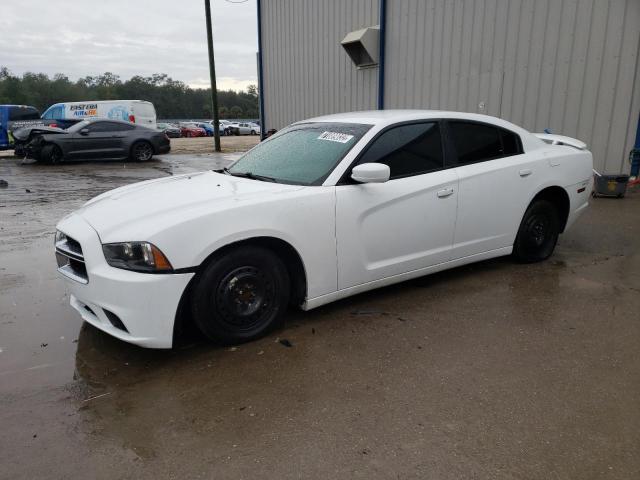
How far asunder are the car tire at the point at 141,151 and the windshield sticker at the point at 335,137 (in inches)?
534

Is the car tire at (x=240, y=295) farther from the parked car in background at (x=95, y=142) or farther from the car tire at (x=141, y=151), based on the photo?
the car tire at (x=141, y=151)

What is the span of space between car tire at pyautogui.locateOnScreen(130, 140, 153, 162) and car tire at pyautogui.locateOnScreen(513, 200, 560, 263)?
1398 centimetres

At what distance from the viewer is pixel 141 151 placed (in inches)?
640

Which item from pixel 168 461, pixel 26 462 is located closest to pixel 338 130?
pixel 168 461

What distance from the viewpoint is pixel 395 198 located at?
370 centimetres

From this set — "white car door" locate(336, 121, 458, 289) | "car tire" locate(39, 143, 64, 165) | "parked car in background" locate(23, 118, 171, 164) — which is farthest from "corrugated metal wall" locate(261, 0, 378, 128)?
"white car door" locate(336, 121, 458, 289)

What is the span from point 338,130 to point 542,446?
8.60 ft

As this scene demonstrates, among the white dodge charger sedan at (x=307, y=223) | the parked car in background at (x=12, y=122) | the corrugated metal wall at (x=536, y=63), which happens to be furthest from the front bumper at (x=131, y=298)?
the parked car in background at (x=12, y=122)

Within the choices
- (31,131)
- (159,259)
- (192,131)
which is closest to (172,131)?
(192,131)

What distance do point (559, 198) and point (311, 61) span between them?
40.6 feet

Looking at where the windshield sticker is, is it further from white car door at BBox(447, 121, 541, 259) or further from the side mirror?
white car door at BBox(447, 121, 541, 259)

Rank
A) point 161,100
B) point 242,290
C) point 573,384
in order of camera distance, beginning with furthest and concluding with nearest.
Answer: point 161,100
point 242,290
point 573,384

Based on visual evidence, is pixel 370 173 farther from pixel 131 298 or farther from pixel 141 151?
pixel 141 151

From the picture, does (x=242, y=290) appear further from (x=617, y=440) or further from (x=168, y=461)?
(x=617, y=440)
